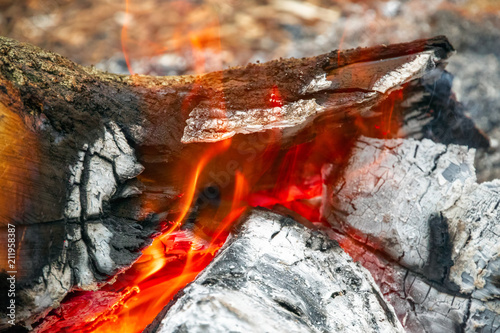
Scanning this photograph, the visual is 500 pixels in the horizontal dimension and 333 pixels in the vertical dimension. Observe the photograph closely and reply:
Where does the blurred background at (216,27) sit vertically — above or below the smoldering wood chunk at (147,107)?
above

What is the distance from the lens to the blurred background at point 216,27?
3016mm

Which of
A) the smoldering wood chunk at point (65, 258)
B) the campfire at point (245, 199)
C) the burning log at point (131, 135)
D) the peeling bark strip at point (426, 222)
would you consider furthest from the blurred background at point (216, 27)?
the smoldering wood chunk at point (65, 258)

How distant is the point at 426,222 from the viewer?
69.1 inches

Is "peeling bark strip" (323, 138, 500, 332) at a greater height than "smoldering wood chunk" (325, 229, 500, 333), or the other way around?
"peeling bark strip" (323, 138, 500, 332)

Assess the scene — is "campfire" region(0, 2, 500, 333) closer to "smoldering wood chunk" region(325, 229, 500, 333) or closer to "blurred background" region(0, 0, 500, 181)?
"smoldering wood chunk" region(325, 229, 500, 333)

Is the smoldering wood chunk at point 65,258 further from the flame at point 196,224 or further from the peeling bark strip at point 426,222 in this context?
the peeling bark strip at point 426,222

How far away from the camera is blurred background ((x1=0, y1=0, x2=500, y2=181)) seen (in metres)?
3.02

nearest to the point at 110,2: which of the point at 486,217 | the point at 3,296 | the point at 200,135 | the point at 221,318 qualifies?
the point at 200,135

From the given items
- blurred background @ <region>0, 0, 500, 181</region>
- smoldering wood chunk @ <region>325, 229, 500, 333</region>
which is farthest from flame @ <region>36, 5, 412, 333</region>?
blurred background @ <region>0, 0, 500, 181</region>

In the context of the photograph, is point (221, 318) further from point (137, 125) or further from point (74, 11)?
point (74, 11)

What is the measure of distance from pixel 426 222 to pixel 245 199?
1.07m

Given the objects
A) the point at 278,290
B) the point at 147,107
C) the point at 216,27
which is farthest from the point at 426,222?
the point at 216,27

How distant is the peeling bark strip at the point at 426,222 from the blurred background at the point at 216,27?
1.60 m

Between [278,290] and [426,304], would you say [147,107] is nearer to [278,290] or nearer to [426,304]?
[278,290]
